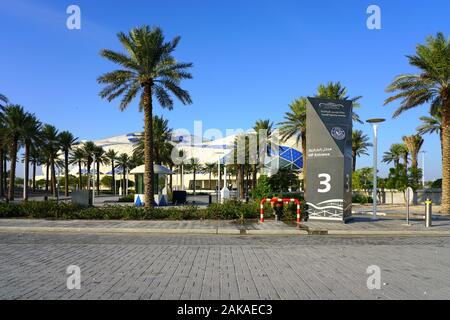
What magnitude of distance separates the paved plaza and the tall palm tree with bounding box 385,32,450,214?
14889 mm

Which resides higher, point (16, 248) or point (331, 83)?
point (331, 83)

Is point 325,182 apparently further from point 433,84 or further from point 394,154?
point 394,154

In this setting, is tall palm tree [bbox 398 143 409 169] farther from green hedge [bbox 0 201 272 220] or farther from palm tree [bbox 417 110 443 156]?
green hedge [bbox 0 201 272 220]

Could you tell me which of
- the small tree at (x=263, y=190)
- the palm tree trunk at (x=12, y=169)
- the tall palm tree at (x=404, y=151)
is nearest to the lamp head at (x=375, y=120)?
the small tree at (x=263, y=190)

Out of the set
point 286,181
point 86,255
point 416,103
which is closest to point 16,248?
point 86,255

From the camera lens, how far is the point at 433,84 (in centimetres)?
2617

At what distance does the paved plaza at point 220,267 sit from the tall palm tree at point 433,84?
14889 millimetres

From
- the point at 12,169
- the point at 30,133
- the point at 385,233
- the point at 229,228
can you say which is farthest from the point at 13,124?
the point at 385,233

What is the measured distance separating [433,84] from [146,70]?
18639 millimetres

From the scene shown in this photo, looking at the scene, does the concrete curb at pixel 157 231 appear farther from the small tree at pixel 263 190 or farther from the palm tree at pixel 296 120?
the palm tree at pixel 296 120

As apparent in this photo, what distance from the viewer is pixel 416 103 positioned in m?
27.4
